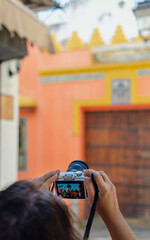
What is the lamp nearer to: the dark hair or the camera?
the camera

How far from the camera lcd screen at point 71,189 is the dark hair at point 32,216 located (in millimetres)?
217

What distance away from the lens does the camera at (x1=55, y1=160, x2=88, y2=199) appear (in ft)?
3.15

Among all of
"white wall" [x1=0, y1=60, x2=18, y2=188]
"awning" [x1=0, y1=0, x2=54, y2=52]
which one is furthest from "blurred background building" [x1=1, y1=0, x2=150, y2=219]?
"awning" [x1=0, y1=0, x2=54, y2=52]

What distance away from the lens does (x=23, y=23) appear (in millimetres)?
3559

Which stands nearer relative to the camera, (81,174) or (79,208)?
(81,174)

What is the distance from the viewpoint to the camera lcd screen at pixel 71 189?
0.97m

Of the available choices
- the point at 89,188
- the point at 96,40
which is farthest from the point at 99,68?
the point at 89,188

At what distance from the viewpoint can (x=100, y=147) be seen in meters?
6.66

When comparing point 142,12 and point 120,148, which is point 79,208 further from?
point 142,12

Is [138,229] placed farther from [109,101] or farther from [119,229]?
[119,229]

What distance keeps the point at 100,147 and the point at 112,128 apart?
473 mm

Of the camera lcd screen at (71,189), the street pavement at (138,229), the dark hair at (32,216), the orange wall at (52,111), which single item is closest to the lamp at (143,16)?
the orange wall at (52,111)

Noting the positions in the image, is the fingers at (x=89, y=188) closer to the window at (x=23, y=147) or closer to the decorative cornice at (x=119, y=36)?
the decorative cornice at (x=119, y=36)

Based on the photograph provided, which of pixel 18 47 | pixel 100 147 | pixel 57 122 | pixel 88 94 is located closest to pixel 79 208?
pixel 100 147
